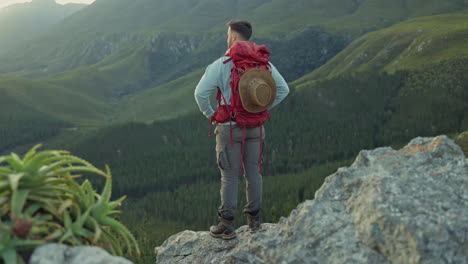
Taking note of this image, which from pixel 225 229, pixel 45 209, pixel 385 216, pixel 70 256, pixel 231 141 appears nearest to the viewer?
pixel 70 256

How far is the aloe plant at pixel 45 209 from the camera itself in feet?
16.7

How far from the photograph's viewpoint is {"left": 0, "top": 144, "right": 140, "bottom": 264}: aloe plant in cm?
509

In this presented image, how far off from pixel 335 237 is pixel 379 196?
3.30 ft

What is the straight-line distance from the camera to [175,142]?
99.6 meters

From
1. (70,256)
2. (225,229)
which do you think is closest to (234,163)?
(225,229)

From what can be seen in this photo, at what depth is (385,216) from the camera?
19.6ft

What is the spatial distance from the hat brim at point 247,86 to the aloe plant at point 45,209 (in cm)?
423

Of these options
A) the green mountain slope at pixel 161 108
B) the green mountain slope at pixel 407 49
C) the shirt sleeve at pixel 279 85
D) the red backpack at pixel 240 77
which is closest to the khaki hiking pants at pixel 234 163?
the red backpack at pixel 240 77

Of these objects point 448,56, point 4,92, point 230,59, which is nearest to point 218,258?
point 230,59

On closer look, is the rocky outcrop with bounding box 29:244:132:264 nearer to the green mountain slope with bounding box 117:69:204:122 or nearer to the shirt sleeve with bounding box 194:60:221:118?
the shirt sleeve with bounding box 194:60:221:118

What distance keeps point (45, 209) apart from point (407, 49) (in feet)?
416

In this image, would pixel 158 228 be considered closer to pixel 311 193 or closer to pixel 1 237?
pixel 311 193

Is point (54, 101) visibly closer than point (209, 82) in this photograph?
No

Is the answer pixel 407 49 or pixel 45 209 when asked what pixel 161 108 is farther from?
pixel 45 209
